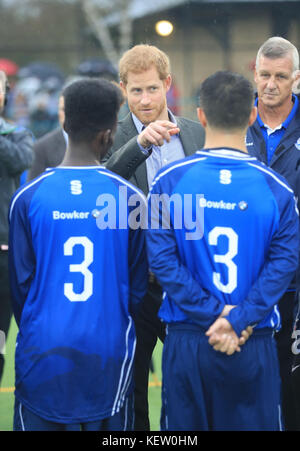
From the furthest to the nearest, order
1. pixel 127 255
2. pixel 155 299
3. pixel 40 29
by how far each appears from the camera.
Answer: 1. pixel 40 29
2. pixel 155 299
3. pixel 127 255

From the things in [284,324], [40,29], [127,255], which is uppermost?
[40,29]

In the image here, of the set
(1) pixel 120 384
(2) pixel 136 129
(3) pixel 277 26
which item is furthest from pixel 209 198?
(3) pixel 277 26

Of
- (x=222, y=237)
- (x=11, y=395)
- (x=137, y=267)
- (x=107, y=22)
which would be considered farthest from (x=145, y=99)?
(x=107, y=22)

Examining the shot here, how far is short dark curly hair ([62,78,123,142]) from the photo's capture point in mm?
2793

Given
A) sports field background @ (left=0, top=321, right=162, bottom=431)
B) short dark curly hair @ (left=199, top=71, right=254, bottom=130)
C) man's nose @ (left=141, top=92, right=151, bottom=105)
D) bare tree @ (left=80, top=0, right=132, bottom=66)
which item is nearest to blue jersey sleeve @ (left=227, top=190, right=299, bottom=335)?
short dark curly hair @ (left=199, top=71, right=254, bottom=130)

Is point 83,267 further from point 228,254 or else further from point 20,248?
point 228,254

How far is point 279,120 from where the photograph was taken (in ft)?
12.6

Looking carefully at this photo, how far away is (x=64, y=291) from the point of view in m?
2.69

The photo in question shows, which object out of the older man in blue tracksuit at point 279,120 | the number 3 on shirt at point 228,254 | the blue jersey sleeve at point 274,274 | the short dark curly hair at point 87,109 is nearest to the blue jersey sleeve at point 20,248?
the short dark curly hair at point 87,109

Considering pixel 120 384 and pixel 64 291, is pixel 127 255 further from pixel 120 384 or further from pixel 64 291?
pixel 120 384

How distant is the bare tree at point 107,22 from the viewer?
2188 cm

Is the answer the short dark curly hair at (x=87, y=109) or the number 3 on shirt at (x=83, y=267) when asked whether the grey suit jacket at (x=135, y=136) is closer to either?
the short dark curly hair at (x=87, y=109)

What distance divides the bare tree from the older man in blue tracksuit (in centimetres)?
1759

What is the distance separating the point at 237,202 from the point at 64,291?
798mm
